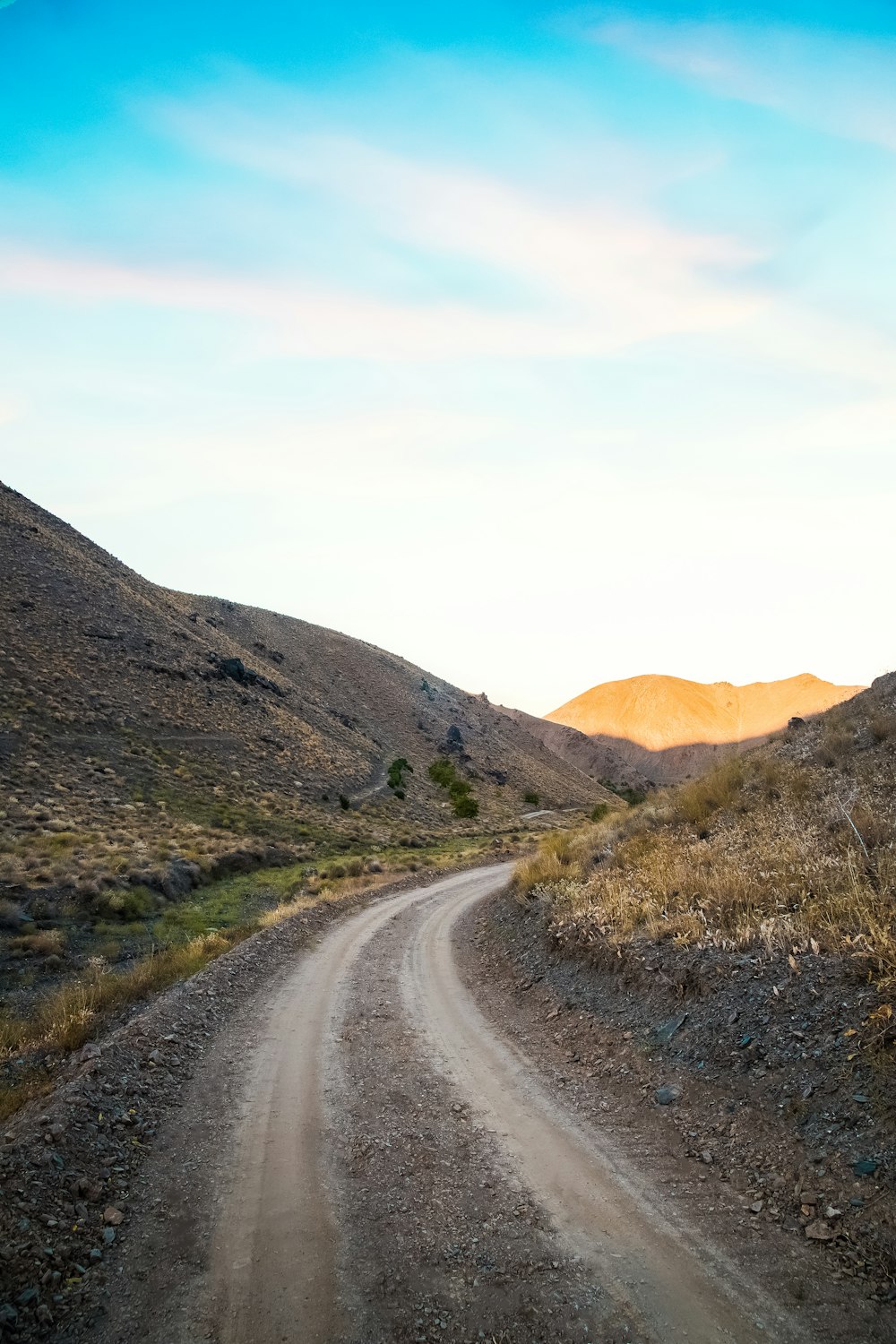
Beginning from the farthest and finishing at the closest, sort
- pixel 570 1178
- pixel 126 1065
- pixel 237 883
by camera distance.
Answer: pixel 237 883 → pixel 126 1065 → pixel 570 1178

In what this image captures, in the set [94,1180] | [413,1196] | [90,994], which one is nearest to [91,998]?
[90,994]

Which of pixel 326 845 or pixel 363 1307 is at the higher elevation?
pixel 363 1307

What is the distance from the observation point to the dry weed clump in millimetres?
8797

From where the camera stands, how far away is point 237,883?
2742 cm

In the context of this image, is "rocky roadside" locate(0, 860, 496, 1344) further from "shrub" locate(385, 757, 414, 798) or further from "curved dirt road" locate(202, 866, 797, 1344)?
"shrub" locate(385, 757, 414, 798)

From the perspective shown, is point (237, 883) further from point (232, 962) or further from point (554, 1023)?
point (554, 1023)

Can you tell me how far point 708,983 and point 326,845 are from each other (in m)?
31.5

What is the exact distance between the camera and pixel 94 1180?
6.07m

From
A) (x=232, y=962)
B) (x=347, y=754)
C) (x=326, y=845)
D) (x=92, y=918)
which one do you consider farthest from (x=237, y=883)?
(x=347, y=754)

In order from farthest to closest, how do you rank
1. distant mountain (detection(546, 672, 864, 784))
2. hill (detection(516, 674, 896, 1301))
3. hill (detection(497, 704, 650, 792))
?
distant mountain (detection(546, 672, 864, 784)) → hill (detection(497, 704, 650, 792)) → hill (detection(516, 674, 896, 1301))

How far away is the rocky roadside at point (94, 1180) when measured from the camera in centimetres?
472

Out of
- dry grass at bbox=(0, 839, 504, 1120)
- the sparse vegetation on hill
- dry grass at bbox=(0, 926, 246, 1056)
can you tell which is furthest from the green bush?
dry grass at bbox=(0, 926, 246, 1056)

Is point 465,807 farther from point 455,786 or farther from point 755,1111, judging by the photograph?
point 755,1111

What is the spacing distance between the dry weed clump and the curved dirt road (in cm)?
350
